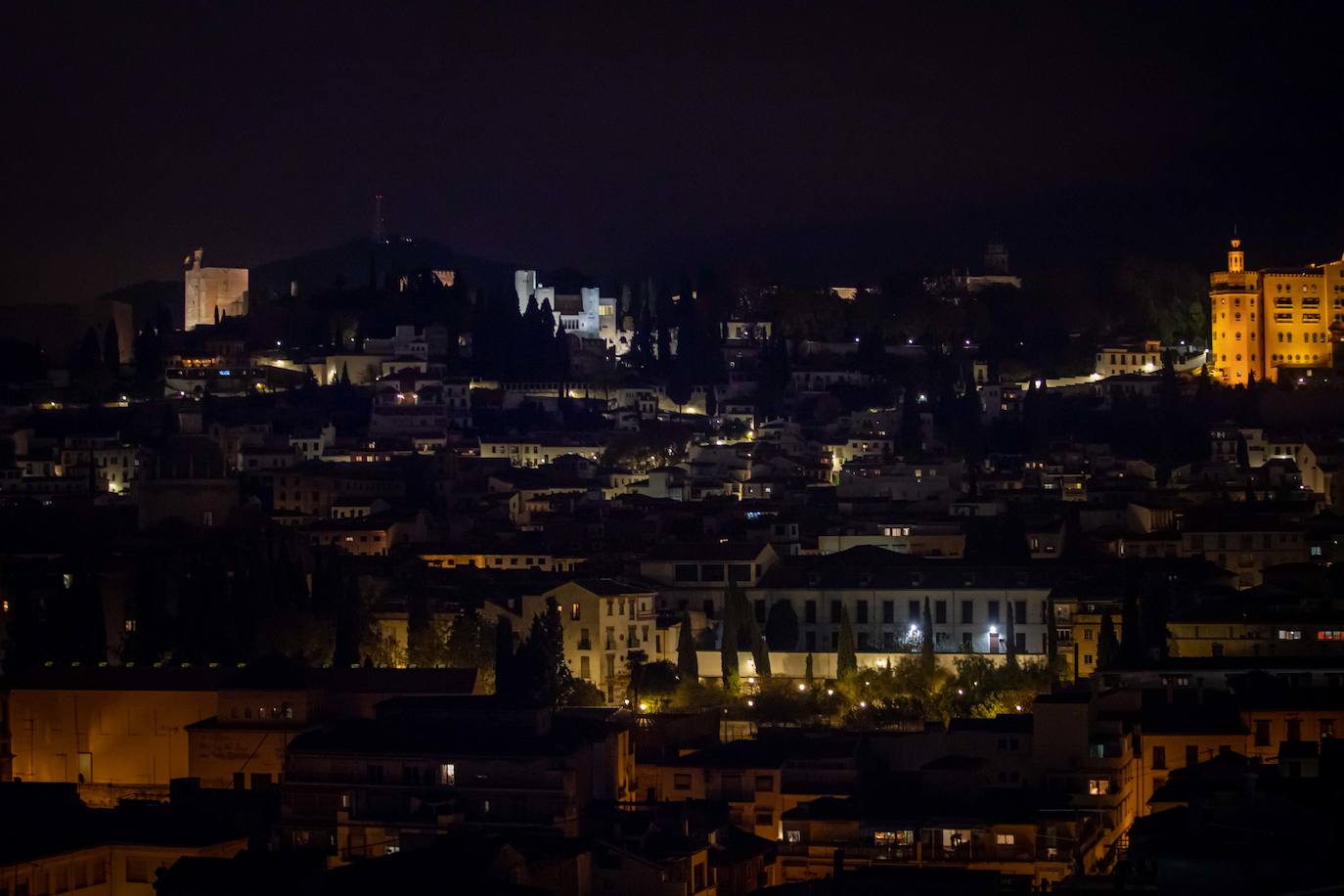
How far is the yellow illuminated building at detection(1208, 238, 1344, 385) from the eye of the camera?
225ft

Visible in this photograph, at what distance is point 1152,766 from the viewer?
1178 inches

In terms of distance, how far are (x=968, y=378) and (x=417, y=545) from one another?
2075 centimetres

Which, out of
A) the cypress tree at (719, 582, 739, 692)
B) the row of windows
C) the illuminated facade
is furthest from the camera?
the illuminated facade

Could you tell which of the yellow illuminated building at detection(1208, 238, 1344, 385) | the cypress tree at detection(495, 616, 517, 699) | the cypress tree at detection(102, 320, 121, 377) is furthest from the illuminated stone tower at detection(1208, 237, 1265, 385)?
the cypress tree at detection(495, 616, 517, 699)

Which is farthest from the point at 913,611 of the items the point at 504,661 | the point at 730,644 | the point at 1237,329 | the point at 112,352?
the point at 112,352

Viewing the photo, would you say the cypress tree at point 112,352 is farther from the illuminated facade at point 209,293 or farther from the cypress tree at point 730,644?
the cypress tree at point 730,644

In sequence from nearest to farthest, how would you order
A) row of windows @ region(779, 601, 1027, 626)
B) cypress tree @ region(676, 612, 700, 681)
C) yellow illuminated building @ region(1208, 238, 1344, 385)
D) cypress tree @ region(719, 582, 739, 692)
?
cypress tree @ region(676, 612, 700, 681)
cypress tree @ region(719, 582, 739, 692)
row of windows @ region(779, 601, 1027, 626)
yellow illuminated building @ region(1208, 238, 1344, 385)

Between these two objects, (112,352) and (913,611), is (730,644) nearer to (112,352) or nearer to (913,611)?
(913,611)

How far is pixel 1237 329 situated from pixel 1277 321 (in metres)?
0.97

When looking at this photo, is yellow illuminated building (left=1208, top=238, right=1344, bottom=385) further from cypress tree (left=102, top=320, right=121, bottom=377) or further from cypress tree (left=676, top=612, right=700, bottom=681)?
cypress tree (left=676, top=612, right=700, bottom=681)

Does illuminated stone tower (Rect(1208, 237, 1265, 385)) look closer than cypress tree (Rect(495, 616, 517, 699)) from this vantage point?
No

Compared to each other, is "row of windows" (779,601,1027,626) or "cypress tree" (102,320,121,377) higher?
"cypress tree" (102,320,121,377)

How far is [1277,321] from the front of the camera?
227 ft

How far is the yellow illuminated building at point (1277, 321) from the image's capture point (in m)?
68.4
